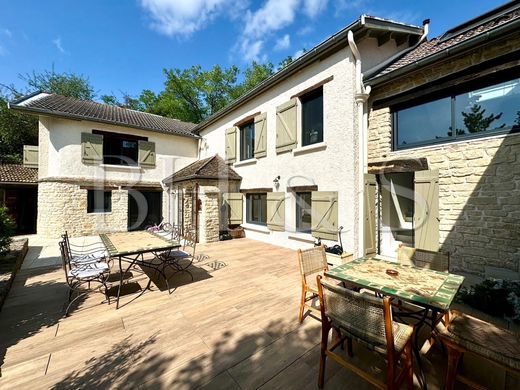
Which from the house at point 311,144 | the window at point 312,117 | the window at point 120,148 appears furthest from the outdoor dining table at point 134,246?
the window at point 120,148

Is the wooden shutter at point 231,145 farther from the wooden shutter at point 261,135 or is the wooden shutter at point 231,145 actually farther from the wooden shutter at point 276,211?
the wooden shutter at point 276,211

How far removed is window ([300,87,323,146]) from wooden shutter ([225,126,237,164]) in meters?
3.73

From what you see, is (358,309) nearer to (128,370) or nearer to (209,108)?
(128,370)

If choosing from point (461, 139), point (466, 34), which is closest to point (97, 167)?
point (461, 139)

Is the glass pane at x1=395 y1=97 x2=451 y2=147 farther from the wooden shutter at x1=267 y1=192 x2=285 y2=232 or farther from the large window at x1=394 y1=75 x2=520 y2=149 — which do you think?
the wooden shutter at x1=267 y1=192 x2=285 y2=232

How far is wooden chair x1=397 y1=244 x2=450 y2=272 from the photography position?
2.98m

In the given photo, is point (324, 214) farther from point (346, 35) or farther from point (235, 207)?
point (346, 35)

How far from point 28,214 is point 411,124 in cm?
1741

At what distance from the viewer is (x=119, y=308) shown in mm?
3602

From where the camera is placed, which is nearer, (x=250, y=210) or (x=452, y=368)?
(x=452, y=368)

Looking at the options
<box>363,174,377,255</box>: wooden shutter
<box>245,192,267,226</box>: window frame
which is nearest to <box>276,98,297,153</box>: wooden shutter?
<box>245,192,267,226</box>: window frame

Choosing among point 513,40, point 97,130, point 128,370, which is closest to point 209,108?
point 97,130

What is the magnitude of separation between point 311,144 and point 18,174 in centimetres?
1384

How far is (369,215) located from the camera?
224 inches
